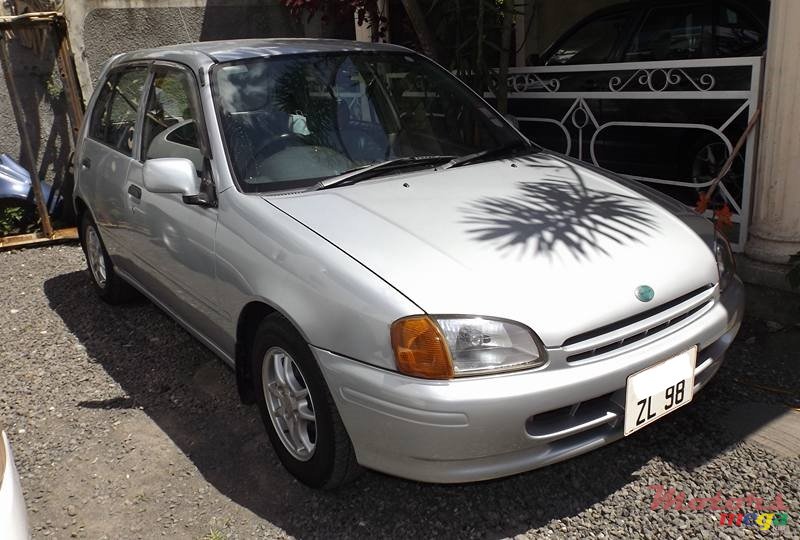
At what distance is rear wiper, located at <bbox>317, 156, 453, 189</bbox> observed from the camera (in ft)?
10.2

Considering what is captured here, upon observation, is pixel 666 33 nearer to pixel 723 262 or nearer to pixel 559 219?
pixel 723 262

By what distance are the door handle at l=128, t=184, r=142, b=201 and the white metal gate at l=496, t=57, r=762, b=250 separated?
304cm

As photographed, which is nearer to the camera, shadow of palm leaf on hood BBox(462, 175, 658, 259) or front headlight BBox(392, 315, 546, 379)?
front headlight BBox(392, 315, 546, 379)

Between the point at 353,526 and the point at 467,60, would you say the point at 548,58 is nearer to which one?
the point at 467,60

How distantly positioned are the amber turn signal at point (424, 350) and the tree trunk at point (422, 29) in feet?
12.5

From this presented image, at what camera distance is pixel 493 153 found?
3.60 meters

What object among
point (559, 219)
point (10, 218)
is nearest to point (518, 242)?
point (559, 219)

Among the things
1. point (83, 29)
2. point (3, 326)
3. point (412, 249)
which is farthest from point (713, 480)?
point (83, 29)

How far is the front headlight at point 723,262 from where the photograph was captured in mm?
2957

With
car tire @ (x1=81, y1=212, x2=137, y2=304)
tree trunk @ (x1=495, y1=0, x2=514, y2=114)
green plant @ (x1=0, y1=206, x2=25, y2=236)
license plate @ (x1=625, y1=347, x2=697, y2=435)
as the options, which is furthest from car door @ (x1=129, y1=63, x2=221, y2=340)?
green plant @ (x1=0, y1=206, x2=25, y2=236)

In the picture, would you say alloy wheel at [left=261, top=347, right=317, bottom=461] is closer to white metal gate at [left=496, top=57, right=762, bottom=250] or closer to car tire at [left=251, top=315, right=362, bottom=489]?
A: car tire at [left=251, top=315, right=362, bottom=489]

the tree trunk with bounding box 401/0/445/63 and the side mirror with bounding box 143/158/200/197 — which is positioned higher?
the tree trunk with bounding box 401/0/445/63

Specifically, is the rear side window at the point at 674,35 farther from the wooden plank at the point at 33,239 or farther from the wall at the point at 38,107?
the wall at the point at 38,107

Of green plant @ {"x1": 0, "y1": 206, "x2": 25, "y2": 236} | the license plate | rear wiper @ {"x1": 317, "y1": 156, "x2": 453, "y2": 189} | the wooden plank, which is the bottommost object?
the wooden plank
